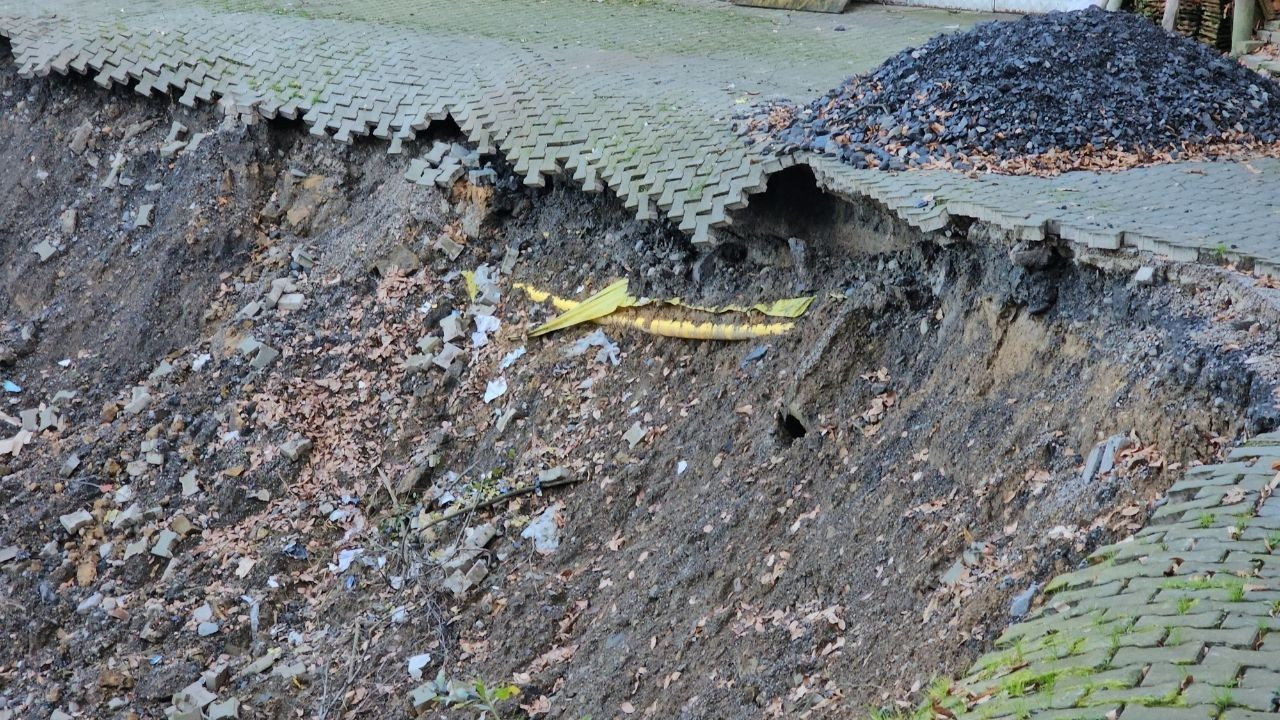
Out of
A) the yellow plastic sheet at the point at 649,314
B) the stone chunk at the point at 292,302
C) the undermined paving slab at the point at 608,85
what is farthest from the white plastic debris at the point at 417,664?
the stone chunk at the point at 292,302

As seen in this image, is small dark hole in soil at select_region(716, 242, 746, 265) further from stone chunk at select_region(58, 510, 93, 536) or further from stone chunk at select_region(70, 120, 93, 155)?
stone chunk at select_region(70, 120, 93, 155)

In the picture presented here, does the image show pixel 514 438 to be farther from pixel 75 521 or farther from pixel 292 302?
pixel 75 521

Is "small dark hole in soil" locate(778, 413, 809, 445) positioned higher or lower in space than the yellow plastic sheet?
lower

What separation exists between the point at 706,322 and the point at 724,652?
2.54 m

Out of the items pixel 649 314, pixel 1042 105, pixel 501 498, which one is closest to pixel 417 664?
pixel 501 498

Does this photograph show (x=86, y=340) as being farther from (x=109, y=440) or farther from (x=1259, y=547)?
(x=1259, y=547)

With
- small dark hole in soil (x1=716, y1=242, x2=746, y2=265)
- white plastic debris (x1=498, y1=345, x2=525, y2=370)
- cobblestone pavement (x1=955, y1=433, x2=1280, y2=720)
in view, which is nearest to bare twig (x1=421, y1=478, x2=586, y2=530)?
white plastic debris (x1=498, y1=345, x2=525, y2=370)

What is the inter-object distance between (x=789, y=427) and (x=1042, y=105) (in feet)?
8.06

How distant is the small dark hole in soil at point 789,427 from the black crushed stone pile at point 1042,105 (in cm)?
151

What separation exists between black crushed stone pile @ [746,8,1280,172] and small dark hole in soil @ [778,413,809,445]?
1.51 m

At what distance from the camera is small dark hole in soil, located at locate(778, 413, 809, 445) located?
700 cm

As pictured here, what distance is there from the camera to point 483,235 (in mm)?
9516

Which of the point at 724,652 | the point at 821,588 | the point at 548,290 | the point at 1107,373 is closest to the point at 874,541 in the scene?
the point at 821,588

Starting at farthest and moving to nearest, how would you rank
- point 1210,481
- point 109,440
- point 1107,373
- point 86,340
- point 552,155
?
point 86,340 → point 109,440 → point 552,155 → point 1107,373 → point 1210,481
